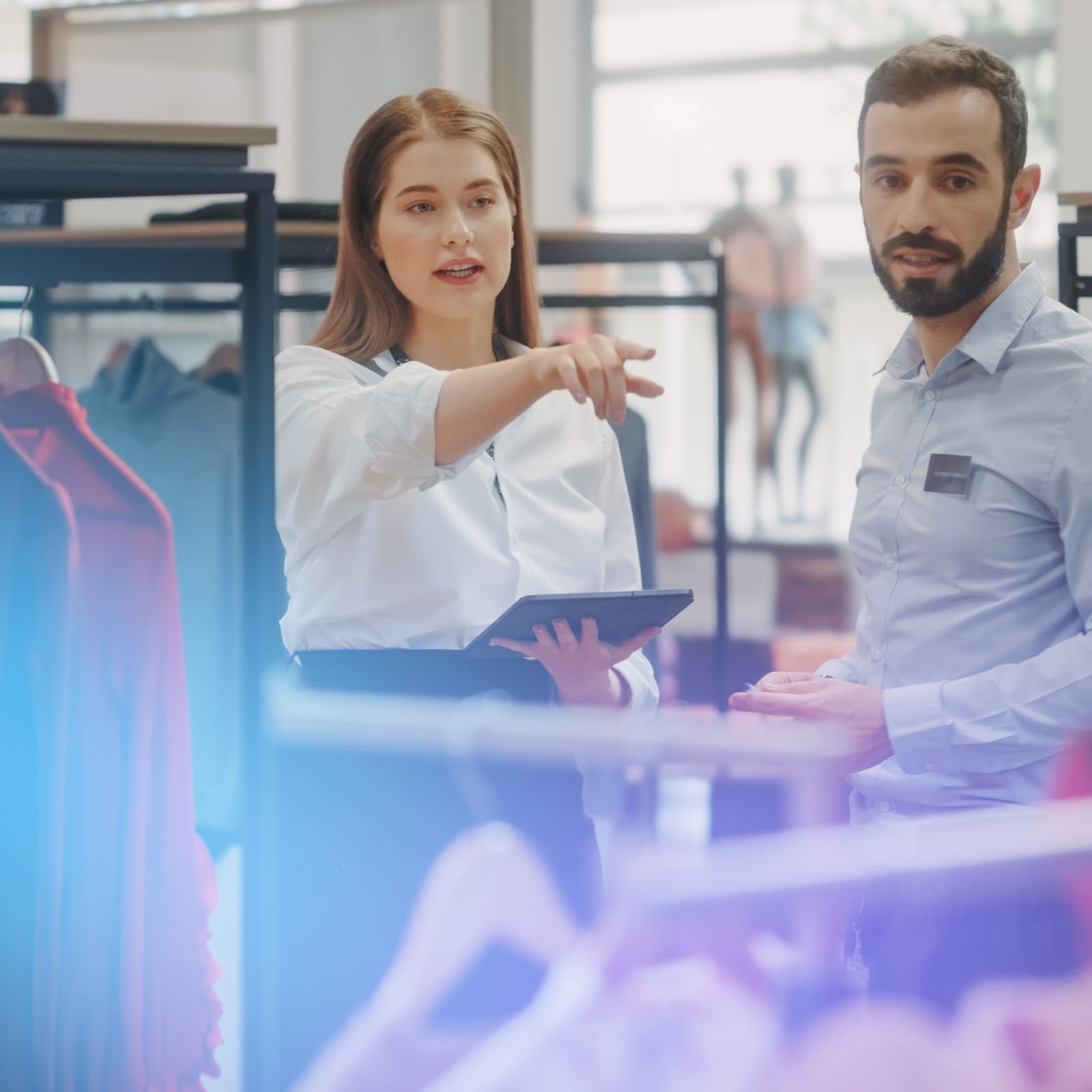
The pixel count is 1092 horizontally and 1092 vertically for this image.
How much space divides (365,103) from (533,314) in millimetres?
4042

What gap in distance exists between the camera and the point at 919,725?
4.85 feet

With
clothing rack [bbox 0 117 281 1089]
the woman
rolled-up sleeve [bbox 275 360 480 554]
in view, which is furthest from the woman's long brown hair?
clothing rack [bbox 0 117 281 1089]

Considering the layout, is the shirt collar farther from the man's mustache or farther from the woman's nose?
the woman's nose

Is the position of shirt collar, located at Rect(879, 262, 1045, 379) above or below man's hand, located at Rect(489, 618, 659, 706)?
above

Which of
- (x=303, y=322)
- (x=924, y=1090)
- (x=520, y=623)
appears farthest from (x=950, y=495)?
(x=303, y=322)

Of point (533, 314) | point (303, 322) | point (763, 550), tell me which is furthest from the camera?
point (763, 550)

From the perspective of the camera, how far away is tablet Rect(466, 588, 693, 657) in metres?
1.36

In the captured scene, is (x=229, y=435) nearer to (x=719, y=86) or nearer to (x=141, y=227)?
(x=141, y=227)

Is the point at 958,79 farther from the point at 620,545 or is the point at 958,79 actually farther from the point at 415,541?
the point at 415,541

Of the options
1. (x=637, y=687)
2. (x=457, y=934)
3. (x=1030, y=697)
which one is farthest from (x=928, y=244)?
(x=457, y=934)

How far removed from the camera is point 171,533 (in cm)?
125

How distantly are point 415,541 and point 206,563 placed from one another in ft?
0.86

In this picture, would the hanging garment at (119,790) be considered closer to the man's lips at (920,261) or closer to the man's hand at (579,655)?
the man's hand at (579,655)

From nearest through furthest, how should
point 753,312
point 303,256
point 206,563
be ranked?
1. point 206,563
2. point 303,256
3. point 753,312
